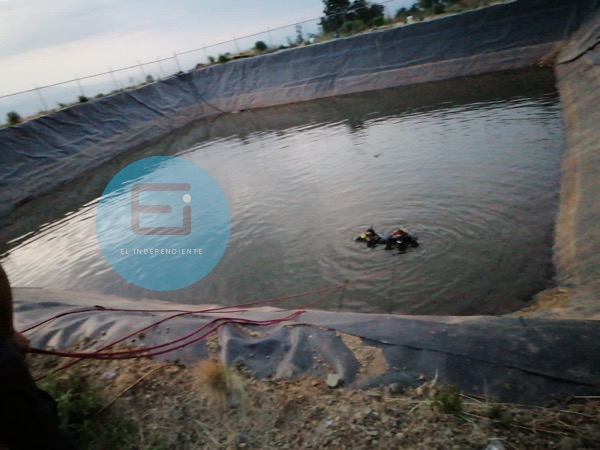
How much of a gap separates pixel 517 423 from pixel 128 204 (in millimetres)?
10810

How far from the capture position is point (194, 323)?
4.18 m

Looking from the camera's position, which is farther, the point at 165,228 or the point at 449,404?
the point at 165,228

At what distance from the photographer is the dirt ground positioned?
256 cm

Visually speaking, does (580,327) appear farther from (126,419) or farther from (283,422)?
(126,419)

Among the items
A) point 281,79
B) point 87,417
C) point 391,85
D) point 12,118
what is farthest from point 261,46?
point 87,417

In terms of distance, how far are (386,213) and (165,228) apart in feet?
16.2

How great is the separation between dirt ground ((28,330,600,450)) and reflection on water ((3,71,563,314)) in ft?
8.13

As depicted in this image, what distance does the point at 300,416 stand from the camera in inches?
115

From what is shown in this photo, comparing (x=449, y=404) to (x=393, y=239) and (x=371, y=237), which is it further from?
(x=371, y=237)

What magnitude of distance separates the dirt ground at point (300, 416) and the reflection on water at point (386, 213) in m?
2.48

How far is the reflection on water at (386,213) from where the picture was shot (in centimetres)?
572

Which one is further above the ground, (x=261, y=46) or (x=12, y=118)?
(x=261, y=46)

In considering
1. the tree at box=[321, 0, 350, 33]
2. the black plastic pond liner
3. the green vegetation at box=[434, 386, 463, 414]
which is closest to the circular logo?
the green vegetation at box=[434, 386, 463, 414]

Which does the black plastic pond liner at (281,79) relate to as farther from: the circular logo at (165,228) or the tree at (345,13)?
the tree at (345,13)
